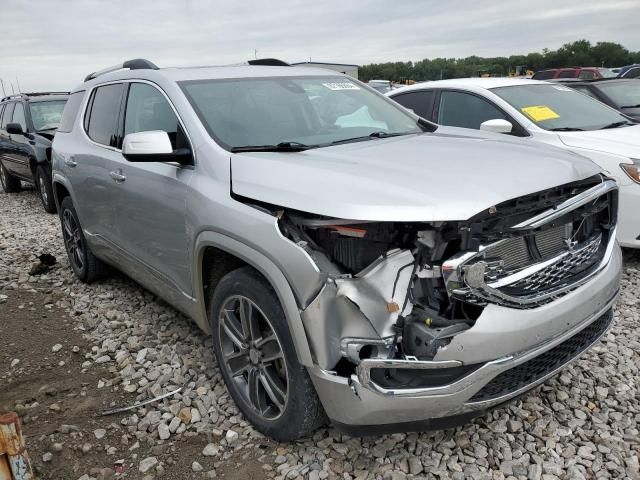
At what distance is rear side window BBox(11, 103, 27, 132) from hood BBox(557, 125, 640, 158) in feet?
27.3

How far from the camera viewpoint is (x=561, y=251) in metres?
2.48

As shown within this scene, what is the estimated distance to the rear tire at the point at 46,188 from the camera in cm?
866

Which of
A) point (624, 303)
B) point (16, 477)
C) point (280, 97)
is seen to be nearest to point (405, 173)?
point (280, 97)

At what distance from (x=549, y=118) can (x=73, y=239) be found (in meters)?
4.74

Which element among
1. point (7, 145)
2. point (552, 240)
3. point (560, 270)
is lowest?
point (7, 145)

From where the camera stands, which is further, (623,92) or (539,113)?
(623,92)

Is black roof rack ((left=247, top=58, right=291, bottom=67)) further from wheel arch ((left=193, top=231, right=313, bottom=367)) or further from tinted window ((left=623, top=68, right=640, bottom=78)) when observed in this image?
tinted window ((left=623, top=68, right=640, bottom=78))

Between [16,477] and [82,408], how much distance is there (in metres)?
1.29

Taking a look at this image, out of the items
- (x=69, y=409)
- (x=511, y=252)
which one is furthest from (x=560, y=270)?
(x=69, y=409)

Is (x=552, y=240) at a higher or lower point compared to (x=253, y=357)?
higher

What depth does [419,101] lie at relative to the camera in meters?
6.44

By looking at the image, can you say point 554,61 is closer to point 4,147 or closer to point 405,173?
point 4,147

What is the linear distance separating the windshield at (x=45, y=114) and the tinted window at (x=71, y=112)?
15.2 ft

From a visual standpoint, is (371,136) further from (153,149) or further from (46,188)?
(46,188)
